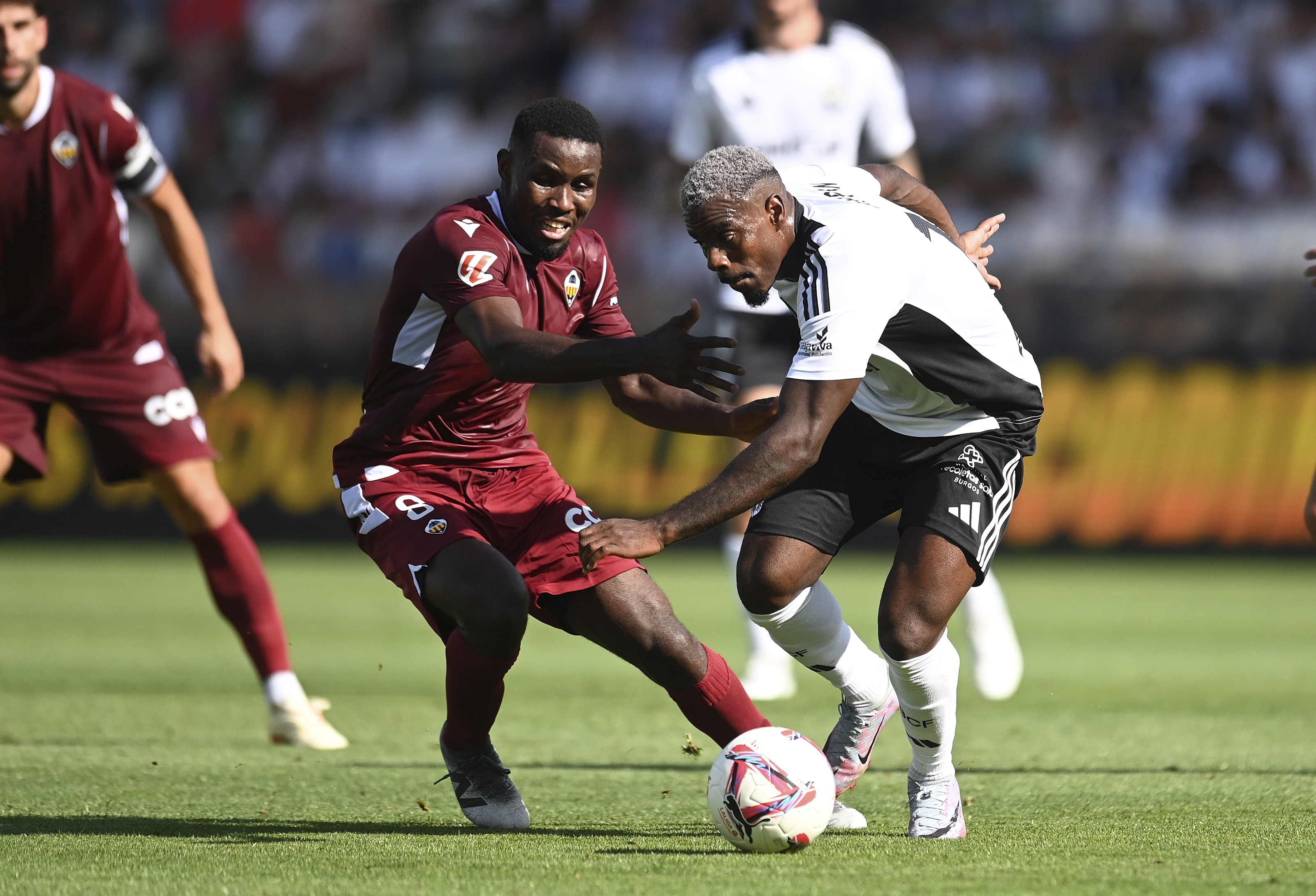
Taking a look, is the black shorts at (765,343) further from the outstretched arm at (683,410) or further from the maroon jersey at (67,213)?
the maroon jersey at (67,213)

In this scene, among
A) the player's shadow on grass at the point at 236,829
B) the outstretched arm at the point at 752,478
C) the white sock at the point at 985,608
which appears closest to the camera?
the outstretched arm at the point at 752,478

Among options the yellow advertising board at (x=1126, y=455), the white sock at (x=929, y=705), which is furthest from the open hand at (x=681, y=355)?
the yellow advertising board at (x=1126, y=455)

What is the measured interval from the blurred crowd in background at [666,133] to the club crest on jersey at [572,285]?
28.7ft

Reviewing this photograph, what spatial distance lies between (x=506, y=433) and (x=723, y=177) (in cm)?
115

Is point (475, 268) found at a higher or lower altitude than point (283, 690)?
higher

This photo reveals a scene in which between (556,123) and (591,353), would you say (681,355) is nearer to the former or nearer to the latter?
(591,353)

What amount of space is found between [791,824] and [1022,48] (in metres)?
13.5

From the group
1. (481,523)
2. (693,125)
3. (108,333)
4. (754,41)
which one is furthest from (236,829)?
(754,41)

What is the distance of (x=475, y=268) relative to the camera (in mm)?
4527

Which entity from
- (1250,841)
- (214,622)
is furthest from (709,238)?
(214,622)

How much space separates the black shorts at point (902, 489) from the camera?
454 centimetres

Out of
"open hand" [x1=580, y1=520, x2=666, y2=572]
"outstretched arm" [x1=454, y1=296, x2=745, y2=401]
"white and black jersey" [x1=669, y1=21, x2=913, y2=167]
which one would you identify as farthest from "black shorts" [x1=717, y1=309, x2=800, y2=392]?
"open hand" [x1=580, y1=520, x2=666, y2=572]

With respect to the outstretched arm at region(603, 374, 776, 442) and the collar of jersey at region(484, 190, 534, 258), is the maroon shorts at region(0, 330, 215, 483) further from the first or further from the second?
the outstretched arm at region(603, 374, 776, 442)

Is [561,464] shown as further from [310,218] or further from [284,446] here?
[310,218]
